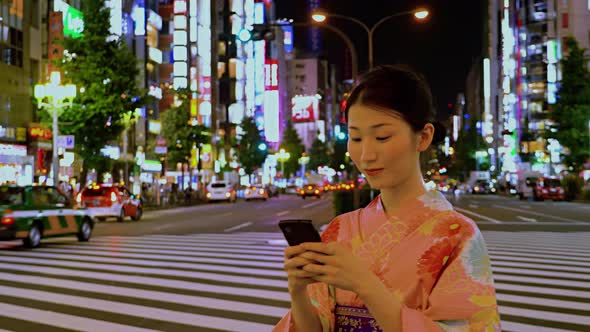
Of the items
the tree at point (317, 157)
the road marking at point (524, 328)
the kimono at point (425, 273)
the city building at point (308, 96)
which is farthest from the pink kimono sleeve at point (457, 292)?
the city building at point (308, 96)

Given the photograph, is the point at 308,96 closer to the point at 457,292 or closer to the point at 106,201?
the point at 106,201

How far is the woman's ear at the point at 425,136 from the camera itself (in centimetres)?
233

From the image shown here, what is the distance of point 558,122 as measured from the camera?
2008 inches

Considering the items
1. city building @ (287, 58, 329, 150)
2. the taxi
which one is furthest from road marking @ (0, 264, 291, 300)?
city building @ (287, 58, 329, 150)

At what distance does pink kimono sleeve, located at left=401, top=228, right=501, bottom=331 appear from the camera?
6.64ft

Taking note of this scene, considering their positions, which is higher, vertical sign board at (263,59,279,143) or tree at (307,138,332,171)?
vertical sign board at (263,59,279,143)

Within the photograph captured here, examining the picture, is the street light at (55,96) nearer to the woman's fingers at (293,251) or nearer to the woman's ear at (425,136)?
the woman's ear at (425,136)

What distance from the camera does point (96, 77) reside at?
32.2 metres

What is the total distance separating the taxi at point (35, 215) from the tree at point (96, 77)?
1412 cm

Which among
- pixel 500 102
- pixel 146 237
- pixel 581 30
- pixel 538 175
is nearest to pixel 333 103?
pixel 500 102

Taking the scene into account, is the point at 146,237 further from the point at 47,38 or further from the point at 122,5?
the point at 122,5

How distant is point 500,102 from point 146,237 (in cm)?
9843

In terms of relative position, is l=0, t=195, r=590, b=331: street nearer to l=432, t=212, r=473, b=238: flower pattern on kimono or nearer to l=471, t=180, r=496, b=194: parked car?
l=432, t=212, r=473, b=238: flower pattern on kimono

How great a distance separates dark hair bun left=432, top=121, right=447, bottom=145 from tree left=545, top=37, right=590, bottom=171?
49.5 metres
